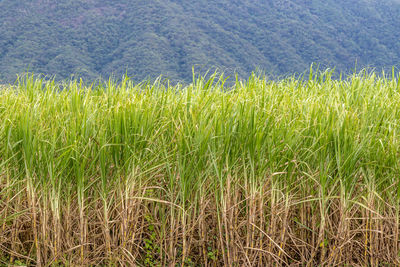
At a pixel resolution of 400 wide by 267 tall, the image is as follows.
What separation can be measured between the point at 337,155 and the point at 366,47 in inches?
2465

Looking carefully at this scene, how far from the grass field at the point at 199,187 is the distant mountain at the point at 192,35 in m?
39.1

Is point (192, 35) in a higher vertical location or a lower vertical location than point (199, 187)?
higher

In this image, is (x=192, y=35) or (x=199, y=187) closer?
(x=199, y=187)

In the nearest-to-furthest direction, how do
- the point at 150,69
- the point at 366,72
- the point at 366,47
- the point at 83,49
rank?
the point at 366,72
the point at 150,69
the point at 83,49
the point at 366,47

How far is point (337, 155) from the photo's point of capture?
3020 mm

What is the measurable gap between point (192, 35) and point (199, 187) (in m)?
58.3

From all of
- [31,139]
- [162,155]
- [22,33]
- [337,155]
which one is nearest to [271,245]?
[337,155]

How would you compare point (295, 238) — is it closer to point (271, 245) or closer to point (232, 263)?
point (271, 245)

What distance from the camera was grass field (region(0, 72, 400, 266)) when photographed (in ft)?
9.68

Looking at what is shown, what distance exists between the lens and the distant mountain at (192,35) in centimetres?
4812

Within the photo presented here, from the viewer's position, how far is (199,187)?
3.00 meters

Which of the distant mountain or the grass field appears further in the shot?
the distant mountain

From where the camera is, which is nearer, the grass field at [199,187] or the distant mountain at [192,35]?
the grass field at [199,187]

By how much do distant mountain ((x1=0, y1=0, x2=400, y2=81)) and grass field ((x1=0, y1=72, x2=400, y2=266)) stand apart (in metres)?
39.1
